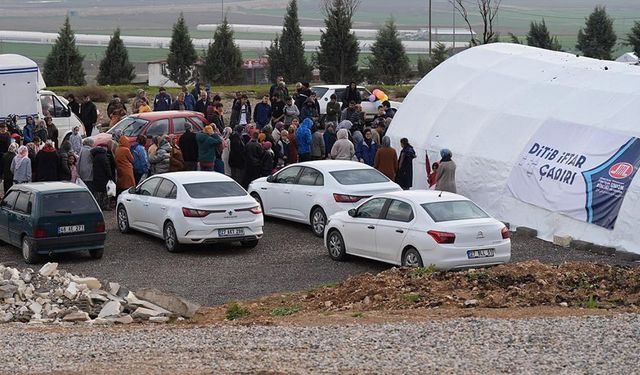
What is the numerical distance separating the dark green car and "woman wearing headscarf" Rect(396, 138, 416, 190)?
844 cm

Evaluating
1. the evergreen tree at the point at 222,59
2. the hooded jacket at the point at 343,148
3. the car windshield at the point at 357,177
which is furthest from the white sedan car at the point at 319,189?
the evergreen tree at the point at 222,59

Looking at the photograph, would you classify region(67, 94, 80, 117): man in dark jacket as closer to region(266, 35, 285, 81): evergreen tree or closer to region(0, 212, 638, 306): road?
region(0, 212, 638, 306): road

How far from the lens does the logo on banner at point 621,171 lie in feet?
81.1

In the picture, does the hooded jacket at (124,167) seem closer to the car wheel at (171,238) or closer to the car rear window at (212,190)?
the car wheel at (171,238)

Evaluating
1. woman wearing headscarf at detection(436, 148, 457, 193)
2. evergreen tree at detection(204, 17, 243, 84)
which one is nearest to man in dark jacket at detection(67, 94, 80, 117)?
woman wearing headscarf at detection(436, 148, 457, 193)

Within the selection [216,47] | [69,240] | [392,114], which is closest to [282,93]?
[392,114]

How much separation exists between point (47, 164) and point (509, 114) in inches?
415

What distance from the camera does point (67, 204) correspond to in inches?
898

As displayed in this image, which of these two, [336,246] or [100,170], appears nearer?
[336,246]

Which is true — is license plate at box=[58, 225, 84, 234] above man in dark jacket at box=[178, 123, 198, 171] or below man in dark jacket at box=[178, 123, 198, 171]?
below

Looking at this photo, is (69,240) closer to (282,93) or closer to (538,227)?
(538,227)

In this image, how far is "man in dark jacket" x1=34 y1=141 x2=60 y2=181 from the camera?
90.2ft

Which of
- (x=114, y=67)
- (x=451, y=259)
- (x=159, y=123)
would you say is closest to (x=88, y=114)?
(x=159, y=123)

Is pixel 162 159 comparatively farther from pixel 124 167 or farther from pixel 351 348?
pixel 351 348
